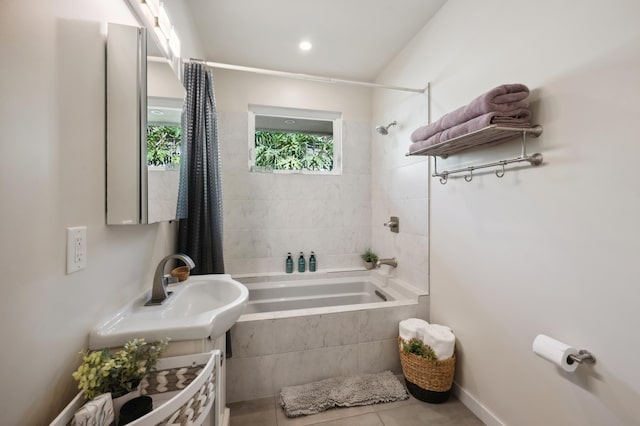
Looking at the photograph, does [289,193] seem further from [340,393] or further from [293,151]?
[340,393]

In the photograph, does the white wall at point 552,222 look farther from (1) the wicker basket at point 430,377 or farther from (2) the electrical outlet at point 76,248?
(2) the electrical outlet at point 76,248

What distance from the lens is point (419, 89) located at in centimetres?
221

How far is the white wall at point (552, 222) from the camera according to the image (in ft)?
3.24

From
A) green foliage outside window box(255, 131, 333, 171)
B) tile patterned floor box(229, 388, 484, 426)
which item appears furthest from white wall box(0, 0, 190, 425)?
green foliage outside window box(255, 131, 333, 171)

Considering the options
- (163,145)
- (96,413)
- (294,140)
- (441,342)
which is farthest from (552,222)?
(294,140)

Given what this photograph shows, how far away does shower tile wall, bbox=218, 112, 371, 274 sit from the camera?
8.93ft

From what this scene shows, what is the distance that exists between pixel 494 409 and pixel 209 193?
220 cm

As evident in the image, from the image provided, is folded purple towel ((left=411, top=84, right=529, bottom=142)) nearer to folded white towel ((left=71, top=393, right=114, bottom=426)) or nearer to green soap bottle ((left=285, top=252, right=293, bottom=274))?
folded white towel ((left=71, top=393, right=114, bottom=426))

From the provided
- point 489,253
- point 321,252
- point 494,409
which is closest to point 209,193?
point 321,252

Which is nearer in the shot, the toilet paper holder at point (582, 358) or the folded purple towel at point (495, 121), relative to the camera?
the toilet paper holder at point (582, 358)

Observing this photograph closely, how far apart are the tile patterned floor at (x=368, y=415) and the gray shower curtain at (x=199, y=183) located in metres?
0.90

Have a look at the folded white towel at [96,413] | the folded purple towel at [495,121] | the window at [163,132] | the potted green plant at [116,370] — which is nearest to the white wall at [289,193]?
the window at [163,132]

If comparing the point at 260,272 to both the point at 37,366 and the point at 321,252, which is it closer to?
the point at 321,252

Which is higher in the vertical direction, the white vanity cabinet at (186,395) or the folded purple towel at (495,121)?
the folded purple towel at (495,121)
